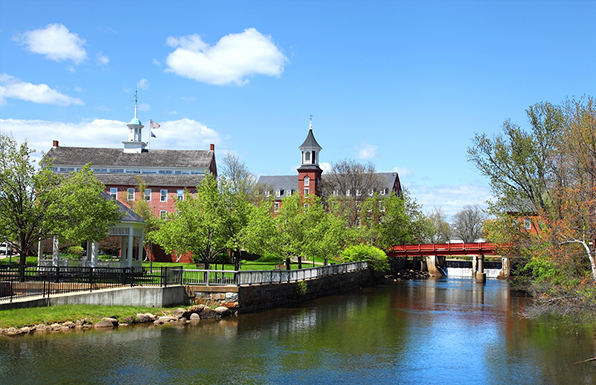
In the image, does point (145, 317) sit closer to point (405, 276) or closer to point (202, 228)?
point (202, 228)

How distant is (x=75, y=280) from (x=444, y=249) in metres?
48.5

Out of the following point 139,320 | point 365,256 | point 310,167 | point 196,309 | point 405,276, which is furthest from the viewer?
point 310,167

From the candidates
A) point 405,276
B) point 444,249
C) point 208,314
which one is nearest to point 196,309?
point 208,314

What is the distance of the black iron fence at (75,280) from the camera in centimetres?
2695

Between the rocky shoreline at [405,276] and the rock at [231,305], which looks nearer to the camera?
the rock at [231,305]

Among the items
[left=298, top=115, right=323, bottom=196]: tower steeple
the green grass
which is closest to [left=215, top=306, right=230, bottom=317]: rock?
the green grass

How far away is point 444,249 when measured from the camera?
66.7 metres

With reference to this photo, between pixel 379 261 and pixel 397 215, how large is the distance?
914cm

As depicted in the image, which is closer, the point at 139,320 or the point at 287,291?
the point at 139,320

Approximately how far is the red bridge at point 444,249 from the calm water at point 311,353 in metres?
33.7

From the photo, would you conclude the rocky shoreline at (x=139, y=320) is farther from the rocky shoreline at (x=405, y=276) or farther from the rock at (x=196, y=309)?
the rocky shoreline at (x=405, y=276)

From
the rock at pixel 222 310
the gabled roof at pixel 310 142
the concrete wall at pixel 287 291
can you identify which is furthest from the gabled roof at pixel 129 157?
the rock at pixel 222 310

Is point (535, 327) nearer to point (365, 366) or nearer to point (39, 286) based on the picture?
point (365, 366)

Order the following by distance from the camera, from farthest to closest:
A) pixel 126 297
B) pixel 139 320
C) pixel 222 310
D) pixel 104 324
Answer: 1. pixel 222 310
2. pixel 126 297
3. pixel 139 320
4. pixel 104 324
